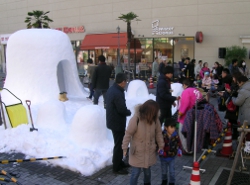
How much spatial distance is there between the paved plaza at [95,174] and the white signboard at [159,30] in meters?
16.4

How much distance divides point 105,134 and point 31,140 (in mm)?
1638

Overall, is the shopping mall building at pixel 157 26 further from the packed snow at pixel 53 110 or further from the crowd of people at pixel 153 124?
the crowd of people at pixel 153 124

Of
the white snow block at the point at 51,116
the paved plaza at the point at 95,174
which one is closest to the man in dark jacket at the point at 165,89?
the paved plaza at the point at 95,174

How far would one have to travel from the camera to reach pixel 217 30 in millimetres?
19156

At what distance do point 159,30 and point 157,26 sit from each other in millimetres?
358

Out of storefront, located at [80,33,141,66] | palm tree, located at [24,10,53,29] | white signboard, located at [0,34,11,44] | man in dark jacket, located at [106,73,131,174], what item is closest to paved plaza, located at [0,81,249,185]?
man in dark jacket, located at [106,73,131,174]

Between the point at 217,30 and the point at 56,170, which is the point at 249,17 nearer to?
the point at 217,30

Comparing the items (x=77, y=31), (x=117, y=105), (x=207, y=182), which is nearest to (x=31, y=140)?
(x=117, y=105)

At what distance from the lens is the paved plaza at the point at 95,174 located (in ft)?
15.8

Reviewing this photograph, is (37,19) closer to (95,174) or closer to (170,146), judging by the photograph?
(95,174)

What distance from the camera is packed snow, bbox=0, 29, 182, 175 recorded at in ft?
18.9

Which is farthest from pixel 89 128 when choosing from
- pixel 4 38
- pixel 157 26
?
pixel 4 38

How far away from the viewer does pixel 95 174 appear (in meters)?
5.09

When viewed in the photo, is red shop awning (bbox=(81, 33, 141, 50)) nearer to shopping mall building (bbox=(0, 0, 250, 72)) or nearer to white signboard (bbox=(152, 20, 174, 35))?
shopping mall building (bbox=(0, 0, 250, 72))
